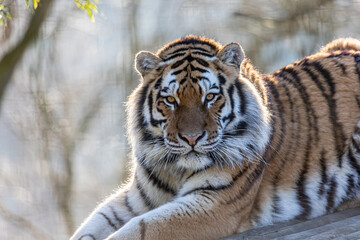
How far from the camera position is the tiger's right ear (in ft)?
8.98

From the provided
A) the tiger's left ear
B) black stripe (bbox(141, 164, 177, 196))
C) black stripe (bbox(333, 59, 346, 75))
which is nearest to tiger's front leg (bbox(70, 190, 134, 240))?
black stripe (bbox(141, 164, 177, 196))

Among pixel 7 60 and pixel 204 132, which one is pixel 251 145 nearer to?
pixel 204 132

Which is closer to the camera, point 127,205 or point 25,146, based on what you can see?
point 127,205

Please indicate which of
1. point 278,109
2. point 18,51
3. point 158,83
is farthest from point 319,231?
point 18,51

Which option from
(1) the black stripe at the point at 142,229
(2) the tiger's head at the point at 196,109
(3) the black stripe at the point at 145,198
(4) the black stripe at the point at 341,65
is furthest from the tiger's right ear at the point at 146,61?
(4) the black stripe at the point at 341,65

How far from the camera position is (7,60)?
6.66 meters

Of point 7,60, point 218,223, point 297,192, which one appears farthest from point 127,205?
point 7,60

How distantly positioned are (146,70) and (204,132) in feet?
1.37

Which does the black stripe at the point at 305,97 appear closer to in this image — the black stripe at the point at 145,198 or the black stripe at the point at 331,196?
the black stripe at the point at 331,196

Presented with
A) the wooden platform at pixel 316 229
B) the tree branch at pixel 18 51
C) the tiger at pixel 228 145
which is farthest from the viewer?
the tree branch at pixel 18 51

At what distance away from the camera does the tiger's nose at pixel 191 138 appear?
2.54 metres

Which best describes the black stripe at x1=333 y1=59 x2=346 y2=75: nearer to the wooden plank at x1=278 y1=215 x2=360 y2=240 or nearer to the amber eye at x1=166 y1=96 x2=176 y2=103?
the wooden plank at x1=278 y1=215 x2=360 y2=240

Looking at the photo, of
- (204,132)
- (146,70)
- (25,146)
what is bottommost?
(25,146)

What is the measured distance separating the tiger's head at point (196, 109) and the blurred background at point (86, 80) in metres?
4.37
